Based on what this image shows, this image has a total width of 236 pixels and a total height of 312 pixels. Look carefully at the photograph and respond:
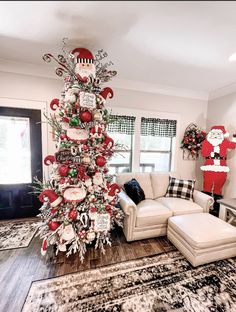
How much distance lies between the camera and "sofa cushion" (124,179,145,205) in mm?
2492

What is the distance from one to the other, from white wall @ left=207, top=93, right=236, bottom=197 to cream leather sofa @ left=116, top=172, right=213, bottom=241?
853mm

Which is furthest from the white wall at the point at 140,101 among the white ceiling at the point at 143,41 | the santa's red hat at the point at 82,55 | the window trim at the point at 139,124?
the santa's red hat at the point at 82,55

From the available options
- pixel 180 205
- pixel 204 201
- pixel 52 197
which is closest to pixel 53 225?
pixel 52 197

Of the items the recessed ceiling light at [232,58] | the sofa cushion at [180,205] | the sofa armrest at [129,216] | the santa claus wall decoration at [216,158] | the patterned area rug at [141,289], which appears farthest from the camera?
the santa claus wall decoration at [216,158]

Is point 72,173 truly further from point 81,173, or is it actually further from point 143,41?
point 143,41

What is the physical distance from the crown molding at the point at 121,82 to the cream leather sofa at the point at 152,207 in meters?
1.66

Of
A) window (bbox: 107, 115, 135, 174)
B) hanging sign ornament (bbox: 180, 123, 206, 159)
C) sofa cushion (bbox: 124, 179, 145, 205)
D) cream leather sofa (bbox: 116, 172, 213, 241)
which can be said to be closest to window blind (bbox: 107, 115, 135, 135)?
window (bbox: 107, 115, 135, 174)

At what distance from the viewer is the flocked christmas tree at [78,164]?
1.73 meters

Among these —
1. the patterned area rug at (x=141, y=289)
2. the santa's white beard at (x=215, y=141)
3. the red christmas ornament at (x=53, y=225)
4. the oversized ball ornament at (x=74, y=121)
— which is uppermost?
the oversized ball ornament at (x=74, y=121)

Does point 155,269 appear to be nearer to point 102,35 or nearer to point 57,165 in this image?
point 57,165

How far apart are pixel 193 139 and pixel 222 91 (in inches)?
41.5

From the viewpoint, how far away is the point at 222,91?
3.13m

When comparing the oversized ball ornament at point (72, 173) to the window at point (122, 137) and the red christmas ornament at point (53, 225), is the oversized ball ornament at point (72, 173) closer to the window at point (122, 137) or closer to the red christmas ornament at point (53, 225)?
the red christmas ornament at point (53, 225)

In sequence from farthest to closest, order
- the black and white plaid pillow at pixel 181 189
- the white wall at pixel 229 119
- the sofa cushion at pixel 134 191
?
the white wall at pixel 229 119, the black and white plaid pillow at pixel 181 189, the sofa cushion at pixel 134 191
